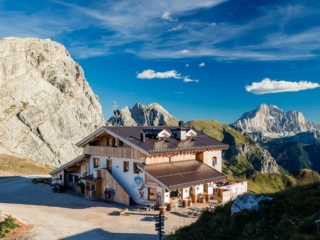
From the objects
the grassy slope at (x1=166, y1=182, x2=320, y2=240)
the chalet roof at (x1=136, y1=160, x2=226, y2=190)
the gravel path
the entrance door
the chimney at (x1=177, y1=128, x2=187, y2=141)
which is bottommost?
the gravel path

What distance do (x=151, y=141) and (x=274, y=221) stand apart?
22248mm

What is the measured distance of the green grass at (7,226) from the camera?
22511 mm

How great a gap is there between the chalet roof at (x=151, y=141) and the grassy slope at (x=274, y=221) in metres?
15.8

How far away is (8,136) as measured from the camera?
344ft

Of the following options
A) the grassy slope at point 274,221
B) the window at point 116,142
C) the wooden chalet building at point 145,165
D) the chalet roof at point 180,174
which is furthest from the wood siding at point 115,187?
the grassy slope at point 274,221

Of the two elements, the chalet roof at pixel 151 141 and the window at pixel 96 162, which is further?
the window at pixel 96 162

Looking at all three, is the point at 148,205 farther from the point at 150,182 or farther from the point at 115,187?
the point at 115,187

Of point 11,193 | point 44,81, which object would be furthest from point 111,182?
point 44,81

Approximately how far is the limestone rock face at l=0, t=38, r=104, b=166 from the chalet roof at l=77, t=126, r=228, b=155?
67.5 metres

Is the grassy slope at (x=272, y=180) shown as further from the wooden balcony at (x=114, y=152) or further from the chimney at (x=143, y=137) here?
the chimney at (x=143, y=137)

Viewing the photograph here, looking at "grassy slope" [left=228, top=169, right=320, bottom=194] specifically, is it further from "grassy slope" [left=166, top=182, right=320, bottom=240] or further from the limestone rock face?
"grassy slope" [left=166, top=182, right=320, bottom=240]

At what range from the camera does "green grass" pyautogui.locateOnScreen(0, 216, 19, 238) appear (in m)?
22.5

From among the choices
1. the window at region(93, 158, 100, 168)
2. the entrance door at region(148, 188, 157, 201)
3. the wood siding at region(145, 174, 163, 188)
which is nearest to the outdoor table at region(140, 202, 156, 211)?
the entrance door at region(148, 188, 157, 201)

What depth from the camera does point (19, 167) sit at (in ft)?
192
